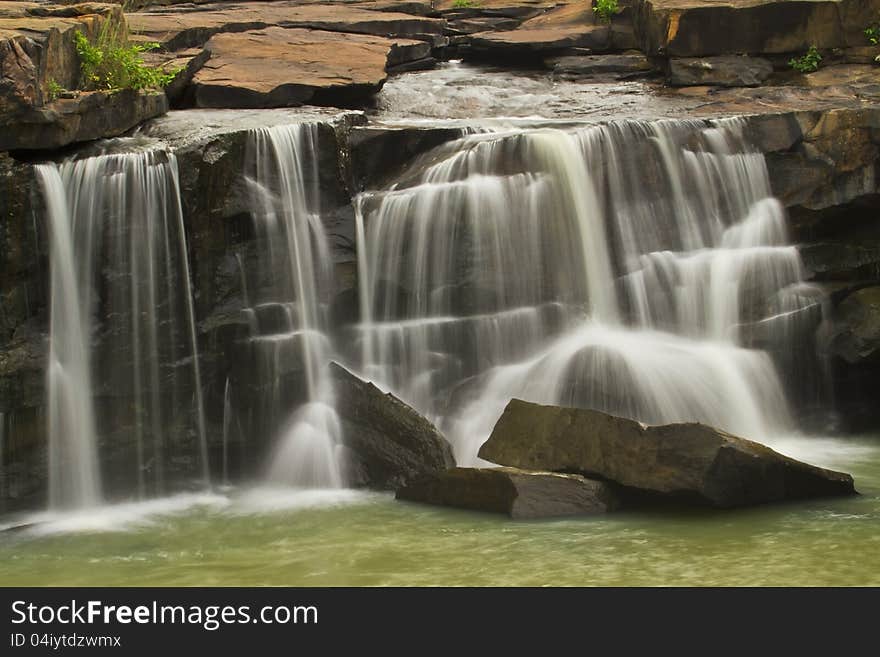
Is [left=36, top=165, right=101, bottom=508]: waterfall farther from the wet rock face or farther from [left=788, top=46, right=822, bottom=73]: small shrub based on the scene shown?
[left=788, top=46, right=822, bottom=73]: small shrub

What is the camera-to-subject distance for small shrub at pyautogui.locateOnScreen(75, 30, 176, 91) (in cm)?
1208

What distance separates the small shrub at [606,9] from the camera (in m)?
18.2

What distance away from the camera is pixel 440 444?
10.1 meters

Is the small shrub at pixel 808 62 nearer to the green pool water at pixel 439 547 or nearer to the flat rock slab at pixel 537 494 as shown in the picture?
the green pool water at pixel 439 547

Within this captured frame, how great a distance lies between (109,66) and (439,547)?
6554 mm

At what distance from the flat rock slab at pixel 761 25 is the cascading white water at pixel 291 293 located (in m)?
6.49

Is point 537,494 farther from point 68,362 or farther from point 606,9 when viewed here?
point 606,9

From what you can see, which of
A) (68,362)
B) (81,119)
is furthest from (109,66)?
(68,362)

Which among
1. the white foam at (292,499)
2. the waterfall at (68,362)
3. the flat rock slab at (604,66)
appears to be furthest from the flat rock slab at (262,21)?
the white foam at (292,499)

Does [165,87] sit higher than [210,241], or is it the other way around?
[165,87]

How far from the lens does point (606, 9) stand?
59.7 ft

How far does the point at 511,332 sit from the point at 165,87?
493 centimetres

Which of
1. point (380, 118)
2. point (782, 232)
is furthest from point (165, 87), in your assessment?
point (782, 232)

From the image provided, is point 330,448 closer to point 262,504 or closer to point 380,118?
point 262,504
